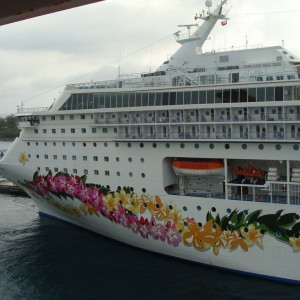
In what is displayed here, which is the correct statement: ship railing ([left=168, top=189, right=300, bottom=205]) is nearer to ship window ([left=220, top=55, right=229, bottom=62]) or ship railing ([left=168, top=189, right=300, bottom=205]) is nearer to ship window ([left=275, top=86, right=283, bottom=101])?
ship window ([left=275, top=86, right=283, bottom=101])

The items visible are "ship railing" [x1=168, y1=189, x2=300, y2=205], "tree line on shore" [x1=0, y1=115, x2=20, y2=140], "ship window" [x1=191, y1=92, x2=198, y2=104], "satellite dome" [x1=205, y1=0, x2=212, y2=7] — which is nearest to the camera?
"ship railing" [x1=168, y1=189, x2=300, y2=205]

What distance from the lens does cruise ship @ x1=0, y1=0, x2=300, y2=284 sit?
1229cm

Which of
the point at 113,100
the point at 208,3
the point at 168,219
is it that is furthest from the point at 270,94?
the point at 208,3

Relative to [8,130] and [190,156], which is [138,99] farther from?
[8,130]

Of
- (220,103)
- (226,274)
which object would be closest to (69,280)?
(226,274)

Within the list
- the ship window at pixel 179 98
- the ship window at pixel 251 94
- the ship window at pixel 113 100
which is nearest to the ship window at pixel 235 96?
the ship window at pixel 251 94

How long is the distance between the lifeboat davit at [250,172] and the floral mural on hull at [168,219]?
4.64 ft

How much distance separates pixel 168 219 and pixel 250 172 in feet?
10.7

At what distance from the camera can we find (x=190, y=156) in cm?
1350

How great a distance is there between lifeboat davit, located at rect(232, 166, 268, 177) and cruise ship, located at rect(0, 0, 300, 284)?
0.12 feet

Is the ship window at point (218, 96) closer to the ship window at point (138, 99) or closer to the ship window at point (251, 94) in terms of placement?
the ship window at point (251, 94)

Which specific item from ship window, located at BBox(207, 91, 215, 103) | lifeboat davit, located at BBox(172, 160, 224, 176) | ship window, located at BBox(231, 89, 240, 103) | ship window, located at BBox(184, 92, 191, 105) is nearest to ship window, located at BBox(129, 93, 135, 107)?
ship window, located at BBox(184, 92, 191, 105)

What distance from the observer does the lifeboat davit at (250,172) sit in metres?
13.2

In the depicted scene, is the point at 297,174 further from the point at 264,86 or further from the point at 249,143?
the point at 264,86
